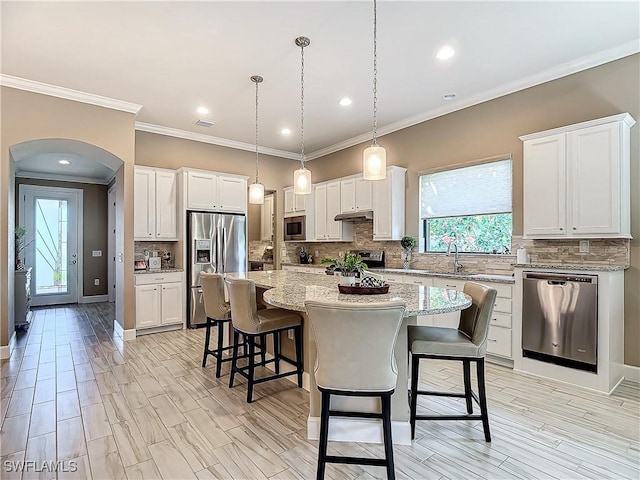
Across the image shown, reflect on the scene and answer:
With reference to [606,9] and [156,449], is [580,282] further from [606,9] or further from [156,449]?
[156,449]

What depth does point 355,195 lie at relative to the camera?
565cm

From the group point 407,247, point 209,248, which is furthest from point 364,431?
point 209,248

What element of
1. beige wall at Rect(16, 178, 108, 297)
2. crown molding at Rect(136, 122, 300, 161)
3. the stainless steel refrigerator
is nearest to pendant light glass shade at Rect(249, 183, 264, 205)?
the stainless steel refrigerator

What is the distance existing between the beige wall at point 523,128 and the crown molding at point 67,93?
147 inches

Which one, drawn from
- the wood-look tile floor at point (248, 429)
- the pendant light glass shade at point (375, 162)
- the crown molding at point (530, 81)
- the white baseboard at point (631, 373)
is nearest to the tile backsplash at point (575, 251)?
the white baseboard at point (631, 373)

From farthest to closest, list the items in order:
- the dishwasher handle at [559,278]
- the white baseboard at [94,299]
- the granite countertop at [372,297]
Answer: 1. the white baseboard at [94,299]
2. the dishwasher handle at [559,278]
3. the granite countertop at [372,297]

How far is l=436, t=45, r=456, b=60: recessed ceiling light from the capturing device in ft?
10.7

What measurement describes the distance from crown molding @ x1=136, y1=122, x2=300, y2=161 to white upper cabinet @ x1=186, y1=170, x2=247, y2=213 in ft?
2.41

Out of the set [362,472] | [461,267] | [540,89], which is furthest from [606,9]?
[362,472]

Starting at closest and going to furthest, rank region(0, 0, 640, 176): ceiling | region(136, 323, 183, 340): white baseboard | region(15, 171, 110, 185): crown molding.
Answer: region(0, 0, 640, 176): ceiling < region(136, 323, 183, 340): white baseboard < region(15, 171, 110, 185): crown molding

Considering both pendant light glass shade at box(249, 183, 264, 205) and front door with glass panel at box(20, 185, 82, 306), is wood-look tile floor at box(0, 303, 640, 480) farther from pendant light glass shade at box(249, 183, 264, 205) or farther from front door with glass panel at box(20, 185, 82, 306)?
front door with glass panel at box(20, 185, 82, 306)

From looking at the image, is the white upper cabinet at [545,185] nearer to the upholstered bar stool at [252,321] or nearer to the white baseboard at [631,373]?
the white baseboard at [631,373]

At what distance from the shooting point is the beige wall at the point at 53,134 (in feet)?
12.7

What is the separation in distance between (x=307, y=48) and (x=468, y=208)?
2.79m
